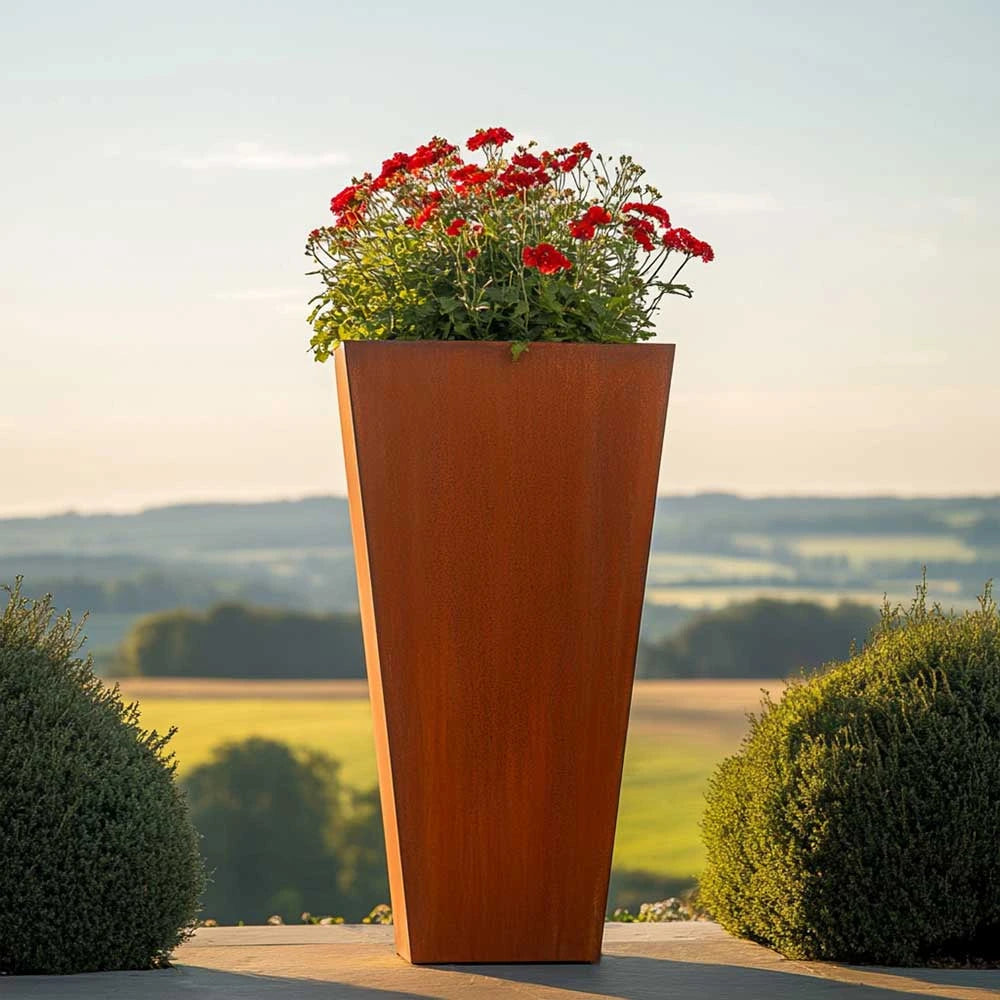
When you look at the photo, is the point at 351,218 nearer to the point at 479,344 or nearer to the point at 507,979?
the point at 479,344

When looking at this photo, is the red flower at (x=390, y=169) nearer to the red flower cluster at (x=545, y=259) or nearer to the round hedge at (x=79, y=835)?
the red flower cluster at (x=545, y=259)

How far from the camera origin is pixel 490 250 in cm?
450

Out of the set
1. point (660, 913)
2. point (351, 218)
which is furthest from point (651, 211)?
point (660, 913)

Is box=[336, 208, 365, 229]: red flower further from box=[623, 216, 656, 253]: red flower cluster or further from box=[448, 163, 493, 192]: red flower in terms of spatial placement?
box=[623, 216, 656, 253]: red flower cluster

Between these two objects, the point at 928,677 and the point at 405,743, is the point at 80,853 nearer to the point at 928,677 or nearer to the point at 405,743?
the point at 405,743

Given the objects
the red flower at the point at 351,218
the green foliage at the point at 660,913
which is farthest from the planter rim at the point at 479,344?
the green foliage at the point at 660,913

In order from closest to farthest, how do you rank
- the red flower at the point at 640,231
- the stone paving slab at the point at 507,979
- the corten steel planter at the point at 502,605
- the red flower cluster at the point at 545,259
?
the stone paving slab at the point at 507,979, the red flower cluster at the point at 545,259, the corten steel planter at the point at 502,605, the red flower at the point at 640,231

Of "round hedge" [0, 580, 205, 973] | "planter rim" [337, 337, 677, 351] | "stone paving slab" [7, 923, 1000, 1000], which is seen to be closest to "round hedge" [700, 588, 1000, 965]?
"stone paving slab" [7, 923, 1000, 1000]

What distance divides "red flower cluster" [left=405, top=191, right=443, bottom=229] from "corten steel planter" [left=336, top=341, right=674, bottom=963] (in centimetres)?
45

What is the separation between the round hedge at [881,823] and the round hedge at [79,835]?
215cm

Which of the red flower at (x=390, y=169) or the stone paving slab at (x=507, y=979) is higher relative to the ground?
the red flower at (x=390, y=169)

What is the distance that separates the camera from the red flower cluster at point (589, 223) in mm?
4410

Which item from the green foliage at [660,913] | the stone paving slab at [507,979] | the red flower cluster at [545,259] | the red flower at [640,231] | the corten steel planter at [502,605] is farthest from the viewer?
the green foliage at [660,913]

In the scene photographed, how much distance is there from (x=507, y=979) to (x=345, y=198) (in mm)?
2797
